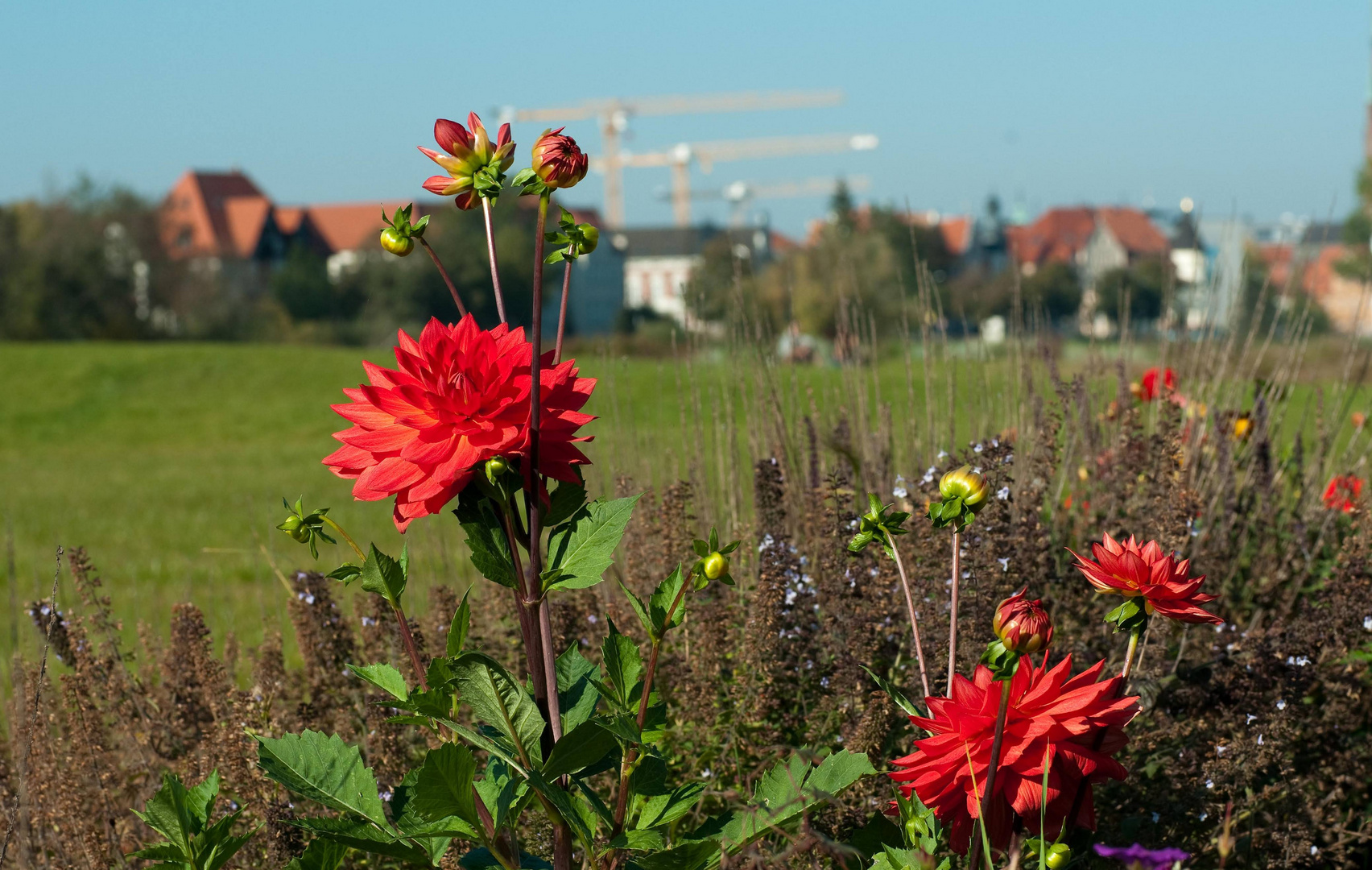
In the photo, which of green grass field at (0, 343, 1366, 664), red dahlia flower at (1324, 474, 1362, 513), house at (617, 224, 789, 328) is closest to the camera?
red dahlia flower at (1324, 474, 1362, 513)

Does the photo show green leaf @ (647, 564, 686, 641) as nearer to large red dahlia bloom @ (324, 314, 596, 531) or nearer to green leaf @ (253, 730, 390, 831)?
large red dahlia bloom @ (324, 314, 596, 531)

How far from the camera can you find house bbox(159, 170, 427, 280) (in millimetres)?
50062

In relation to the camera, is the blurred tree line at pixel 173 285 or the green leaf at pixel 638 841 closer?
the green leaf at pixel 638 841

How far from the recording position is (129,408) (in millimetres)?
18406

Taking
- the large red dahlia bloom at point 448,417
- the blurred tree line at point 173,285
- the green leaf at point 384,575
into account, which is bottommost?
the green leaf at point 384,575

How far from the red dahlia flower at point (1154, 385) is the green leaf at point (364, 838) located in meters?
2.30

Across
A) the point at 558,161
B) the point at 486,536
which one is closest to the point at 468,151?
the point at 558,161

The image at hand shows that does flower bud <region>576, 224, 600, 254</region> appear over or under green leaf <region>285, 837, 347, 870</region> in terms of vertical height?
over

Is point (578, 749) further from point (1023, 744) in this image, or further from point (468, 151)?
point (468, 151)

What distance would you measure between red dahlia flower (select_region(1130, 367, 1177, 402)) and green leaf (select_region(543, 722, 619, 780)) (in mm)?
2193

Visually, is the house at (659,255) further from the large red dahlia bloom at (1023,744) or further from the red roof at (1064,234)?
the large red dahlia bloom at (1023,744)

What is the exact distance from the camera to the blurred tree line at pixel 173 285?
31359 mm

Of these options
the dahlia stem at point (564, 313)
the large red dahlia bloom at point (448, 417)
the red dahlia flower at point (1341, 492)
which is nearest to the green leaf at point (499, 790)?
the large red dahlia bloom at point (448, 417)

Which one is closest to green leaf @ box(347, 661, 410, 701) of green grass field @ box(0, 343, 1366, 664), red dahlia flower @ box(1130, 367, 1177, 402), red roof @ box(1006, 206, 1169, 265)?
green grass field @ box(0, 343, 1366, 664)
